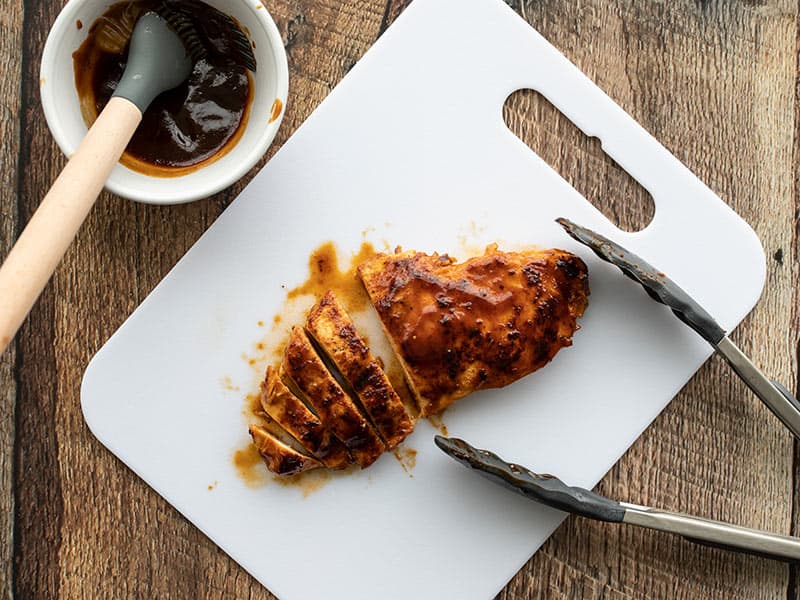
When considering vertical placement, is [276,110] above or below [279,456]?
above

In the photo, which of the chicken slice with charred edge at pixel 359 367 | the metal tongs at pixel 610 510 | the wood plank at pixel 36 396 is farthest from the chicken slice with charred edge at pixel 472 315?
the wood plank at pixel 36 396

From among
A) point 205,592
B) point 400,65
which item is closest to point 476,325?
point 400,65

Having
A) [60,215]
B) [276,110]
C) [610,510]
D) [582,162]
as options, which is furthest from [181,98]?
[610,510]

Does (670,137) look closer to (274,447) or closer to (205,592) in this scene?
(274,447)

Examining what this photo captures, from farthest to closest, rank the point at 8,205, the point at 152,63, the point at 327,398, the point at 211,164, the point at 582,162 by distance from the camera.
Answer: the point at 582,162
the point at 8,205
the point at 327,398
the point at 211,164
the point at 152,63

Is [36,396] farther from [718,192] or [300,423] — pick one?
[718,192]

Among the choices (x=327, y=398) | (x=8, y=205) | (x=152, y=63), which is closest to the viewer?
(x=152, y=63)
